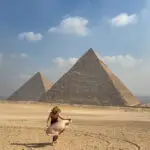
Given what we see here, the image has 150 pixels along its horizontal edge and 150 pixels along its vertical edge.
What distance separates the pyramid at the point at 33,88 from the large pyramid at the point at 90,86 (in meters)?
13.6

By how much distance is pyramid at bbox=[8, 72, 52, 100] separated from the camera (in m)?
79.2

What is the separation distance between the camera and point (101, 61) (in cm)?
6388

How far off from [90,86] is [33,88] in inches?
867

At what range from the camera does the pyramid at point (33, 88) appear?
79.2m

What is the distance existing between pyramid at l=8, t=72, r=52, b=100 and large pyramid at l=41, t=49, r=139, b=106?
1357 cm

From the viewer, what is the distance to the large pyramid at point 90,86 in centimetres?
5881

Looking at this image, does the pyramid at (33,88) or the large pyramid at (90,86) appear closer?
the large pyramid at (90,86)

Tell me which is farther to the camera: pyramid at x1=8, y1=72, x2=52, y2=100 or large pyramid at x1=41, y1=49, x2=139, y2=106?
pyramid at x1=8, y1=72, x2=52, y2=100

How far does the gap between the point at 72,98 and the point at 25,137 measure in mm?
50507

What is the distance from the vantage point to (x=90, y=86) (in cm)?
6184

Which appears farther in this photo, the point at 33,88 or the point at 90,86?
the point at 33,88

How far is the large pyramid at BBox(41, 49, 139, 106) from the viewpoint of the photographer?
58812 millimetres

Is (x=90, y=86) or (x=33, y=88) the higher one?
(x=33, y=88)

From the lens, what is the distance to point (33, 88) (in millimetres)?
80375
